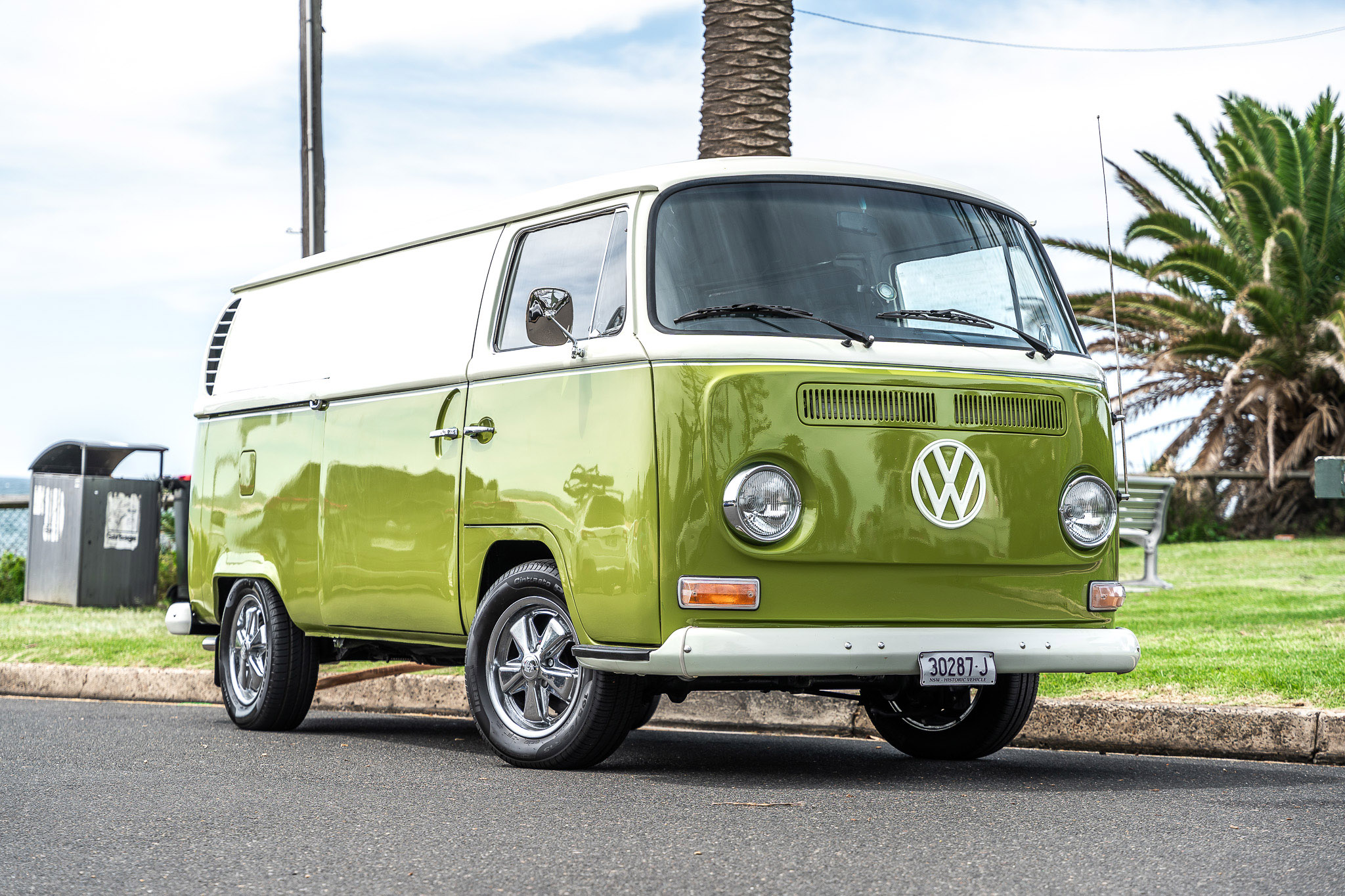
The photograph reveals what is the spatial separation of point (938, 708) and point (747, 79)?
19.6 ft

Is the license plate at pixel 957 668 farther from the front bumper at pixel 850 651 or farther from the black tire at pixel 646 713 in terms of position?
the black tire at pixel 646 713

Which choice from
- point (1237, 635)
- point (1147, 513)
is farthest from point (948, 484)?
point (1147, 513)

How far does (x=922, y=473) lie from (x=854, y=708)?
2229mm

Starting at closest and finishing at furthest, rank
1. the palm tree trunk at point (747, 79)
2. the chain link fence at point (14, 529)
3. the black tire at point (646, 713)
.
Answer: the black tire at point (646, 713), the palm tree trunk at point (747, 79), the chain link fence at point (14, 529)

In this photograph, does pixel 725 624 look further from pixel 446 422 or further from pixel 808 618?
pixel 446 422

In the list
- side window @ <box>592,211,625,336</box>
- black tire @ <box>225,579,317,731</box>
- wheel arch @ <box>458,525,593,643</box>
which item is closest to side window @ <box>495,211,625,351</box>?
side window @ <box>592,211,625,336</box>

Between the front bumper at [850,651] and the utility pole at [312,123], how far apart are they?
8165 mm

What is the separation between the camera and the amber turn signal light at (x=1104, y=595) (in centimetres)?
617

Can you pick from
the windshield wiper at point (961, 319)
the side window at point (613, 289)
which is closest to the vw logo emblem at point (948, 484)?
the windshield wiper at point (961, 319)

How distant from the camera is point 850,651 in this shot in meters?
5.60

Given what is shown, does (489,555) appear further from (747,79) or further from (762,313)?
(747,79)

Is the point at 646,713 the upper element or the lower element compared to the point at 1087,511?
lower

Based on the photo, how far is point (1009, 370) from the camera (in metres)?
6.02

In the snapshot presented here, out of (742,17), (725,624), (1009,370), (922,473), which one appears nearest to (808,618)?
(725,624)
